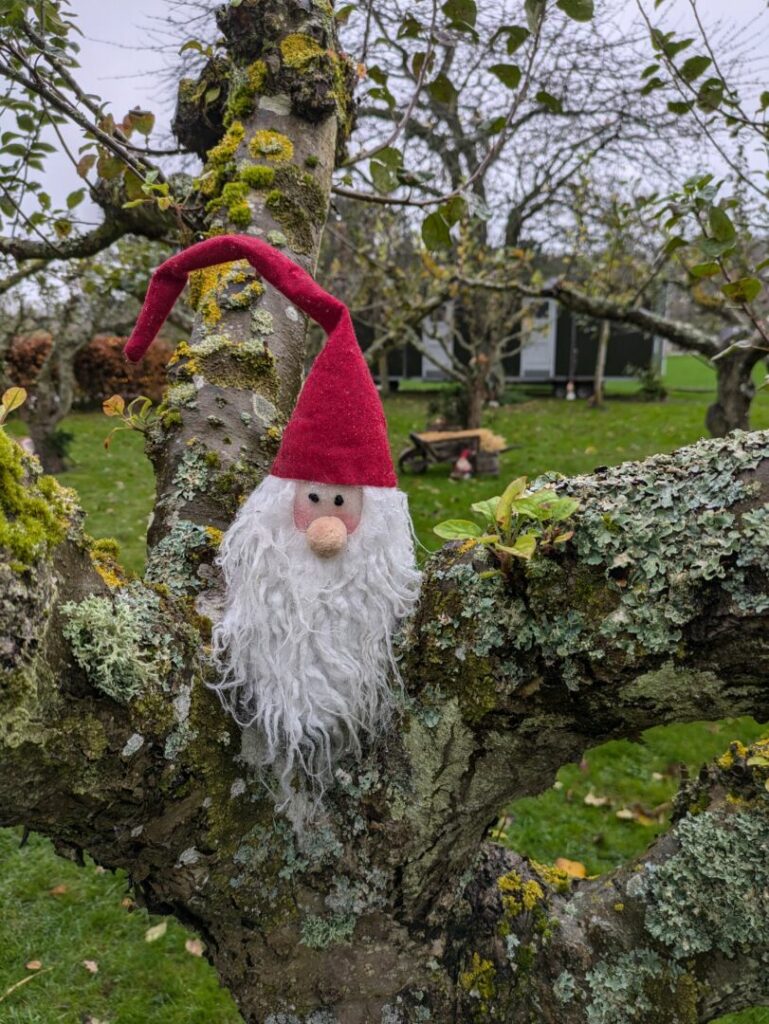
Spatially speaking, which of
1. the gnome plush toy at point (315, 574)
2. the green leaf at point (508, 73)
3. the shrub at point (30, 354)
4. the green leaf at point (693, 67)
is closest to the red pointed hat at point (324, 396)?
the gnome plush toy at point (315, 574)

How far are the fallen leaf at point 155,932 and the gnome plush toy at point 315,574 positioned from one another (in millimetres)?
2533

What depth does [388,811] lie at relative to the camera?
1.34 m

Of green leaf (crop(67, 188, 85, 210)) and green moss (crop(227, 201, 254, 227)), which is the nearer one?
green moss (crop(227, 201, 254, 227))

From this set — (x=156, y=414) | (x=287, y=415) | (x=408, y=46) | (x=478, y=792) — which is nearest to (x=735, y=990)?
(x=478, y=792)

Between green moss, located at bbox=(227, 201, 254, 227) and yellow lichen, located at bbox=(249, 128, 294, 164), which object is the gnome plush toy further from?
yellow lichen, located at bbox=(249, 128, 294, 164)

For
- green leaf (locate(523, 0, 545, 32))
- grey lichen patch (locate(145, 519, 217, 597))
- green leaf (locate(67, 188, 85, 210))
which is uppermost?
green leaf (locate(523, 0, 545, 32))

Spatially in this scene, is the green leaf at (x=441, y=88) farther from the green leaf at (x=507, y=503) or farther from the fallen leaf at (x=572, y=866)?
the fallen leaf at (x=572, y=866)

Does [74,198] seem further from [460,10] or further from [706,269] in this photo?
[706,269]

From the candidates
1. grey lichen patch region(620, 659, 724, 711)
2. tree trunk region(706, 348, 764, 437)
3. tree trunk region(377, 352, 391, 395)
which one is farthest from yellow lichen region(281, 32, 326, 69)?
tree trunk region(377, 352, 391, 395)

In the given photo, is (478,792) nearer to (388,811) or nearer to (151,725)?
(388,811)

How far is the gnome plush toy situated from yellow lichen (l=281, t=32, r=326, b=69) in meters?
1.11

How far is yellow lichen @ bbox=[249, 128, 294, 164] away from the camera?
6.61 feet

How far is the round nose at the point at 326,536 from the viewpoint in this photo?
1220 mm

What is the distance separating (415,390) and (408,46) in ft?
46.9
